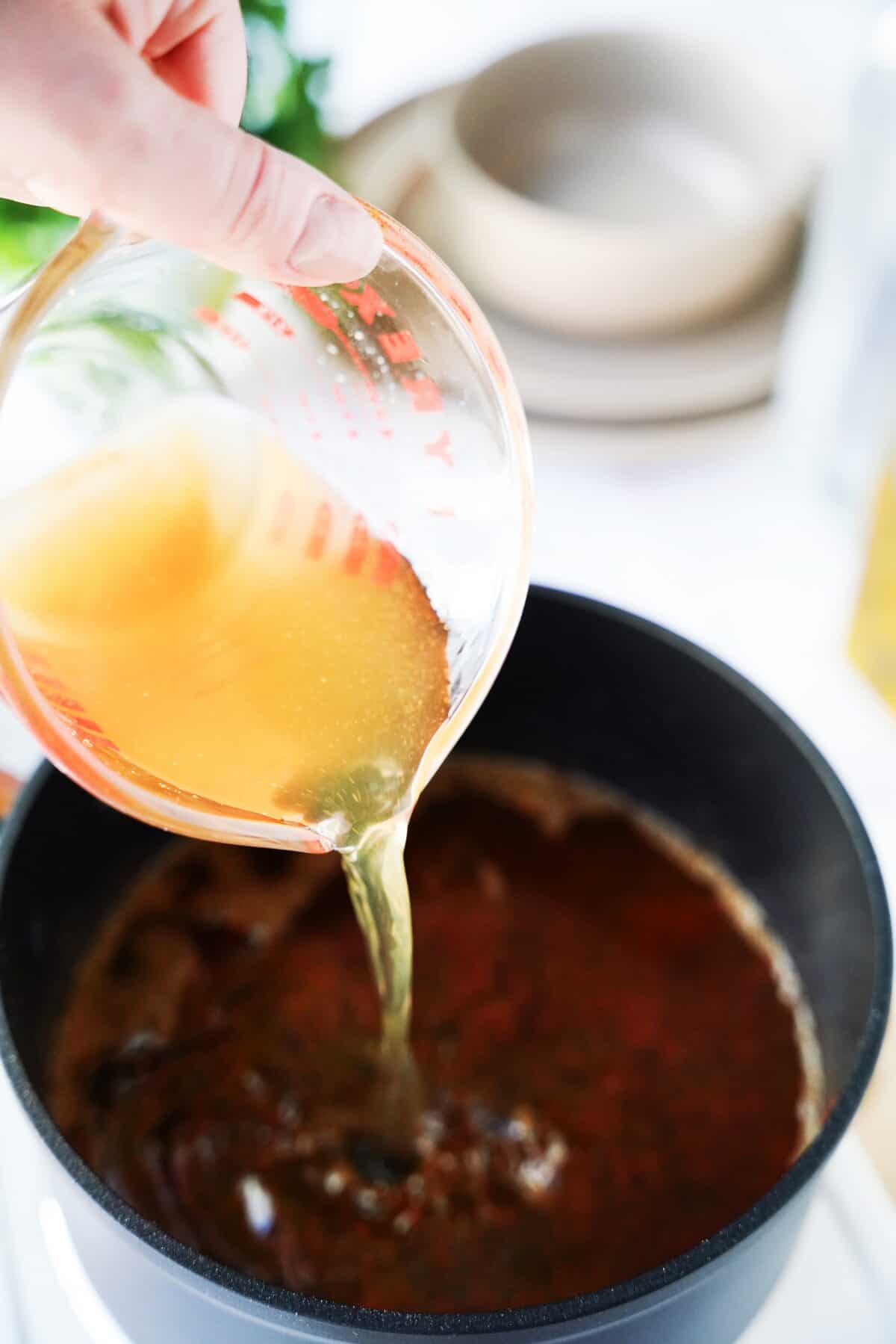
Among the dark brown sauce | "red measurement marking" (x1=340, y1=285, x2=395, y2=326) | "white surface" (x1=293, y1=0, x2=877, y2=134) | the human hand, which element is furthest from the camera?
"white surface" (x1=293, y1=0, x2=877, y2=134)

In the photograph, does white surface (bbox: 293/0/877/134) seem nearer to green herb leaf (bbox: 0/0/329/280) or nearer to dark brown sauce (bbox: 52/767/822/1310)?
green herb leaf (bbox: 0/0/329/280)

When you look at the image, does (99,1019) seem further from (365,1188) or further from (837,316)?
(837,316)

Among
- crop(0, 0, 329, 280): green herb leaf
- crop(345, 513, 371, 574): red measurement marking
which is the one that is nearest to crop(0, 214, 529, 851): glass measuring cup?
crop(345, 513, 371, 574): red measurement marking

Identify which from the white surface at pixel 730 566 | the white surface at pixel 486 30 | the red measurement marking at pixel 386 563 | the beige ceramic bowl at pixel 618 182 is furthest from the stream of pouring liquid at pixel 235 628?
the white surface at pixel 486 30

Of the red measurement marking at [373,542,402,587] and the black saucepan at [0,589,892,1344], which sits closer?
the black saucepan at [0,589,892,1344]

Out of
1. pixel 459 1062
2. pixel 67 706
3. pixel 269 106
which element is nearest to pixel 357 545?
pixel 67 706

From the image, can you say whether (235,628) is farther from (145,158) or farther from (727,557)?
(727,557)

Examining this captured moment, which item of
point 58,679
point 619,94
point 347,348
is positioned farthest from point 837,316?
point 58,679
